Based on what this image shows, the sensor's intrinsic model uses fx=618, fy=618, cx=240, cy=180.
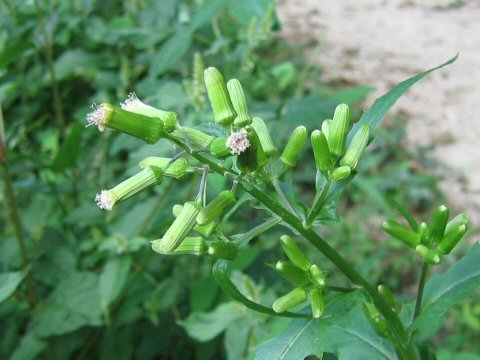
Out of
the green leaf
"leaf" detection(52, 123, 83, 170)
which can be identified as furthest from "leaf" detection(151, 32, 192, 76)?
the green leaf

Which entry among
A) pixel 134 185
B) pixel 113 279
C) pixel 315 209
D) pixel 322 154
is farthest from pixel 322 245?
pixel 113 279

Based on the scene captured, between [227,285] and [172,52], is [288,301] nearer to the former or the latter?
[227,285]

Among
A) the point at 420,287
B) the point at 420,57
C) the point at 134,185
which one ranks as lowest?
the point at 420,57

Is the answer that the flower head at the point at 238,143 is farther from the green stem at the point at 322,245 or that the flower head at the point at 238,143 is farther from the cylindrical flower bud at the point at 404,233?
the cylindrical flower bud at the point at 404,233

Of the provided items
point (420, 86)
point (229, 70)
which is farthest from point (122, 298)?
point (420, 86)

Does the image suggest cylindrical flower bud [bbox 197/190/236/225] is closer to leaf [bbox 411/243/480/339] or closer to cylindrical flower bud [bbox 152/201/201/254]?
cylindrical flower bud [bbox 152/201/201/254]

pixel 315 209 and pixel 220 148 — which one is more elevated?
pixel 220 148
